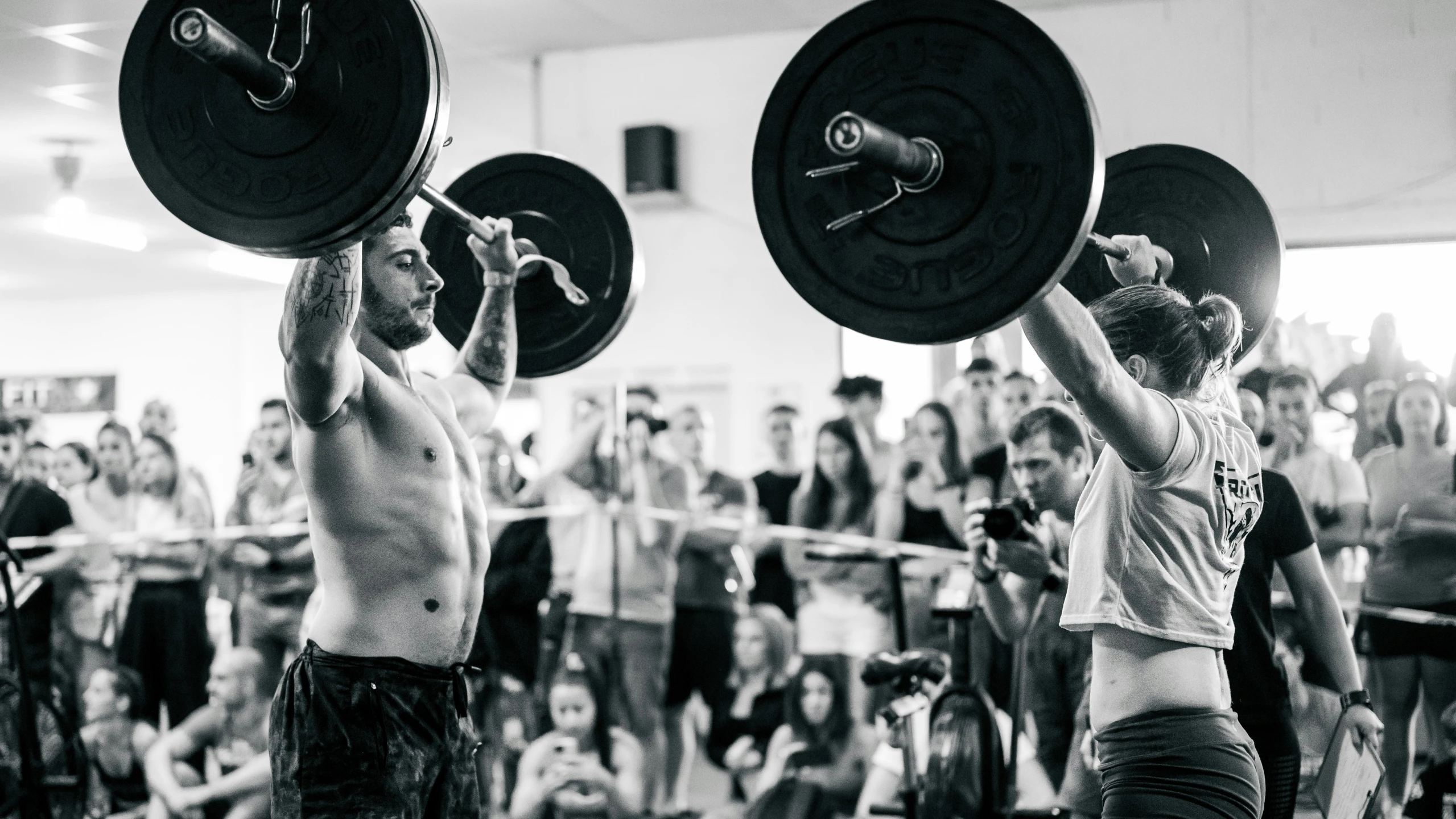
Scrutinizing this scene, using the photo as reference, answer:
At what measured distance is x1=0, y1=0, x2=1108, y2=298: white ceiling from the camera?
620cm

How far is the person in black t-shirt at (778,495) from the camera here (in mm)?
5535

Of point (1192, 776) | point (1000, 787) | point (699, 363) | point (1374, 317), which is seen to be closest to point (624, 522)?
point (699, 363)

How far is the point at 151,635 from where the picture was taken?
5496 mm

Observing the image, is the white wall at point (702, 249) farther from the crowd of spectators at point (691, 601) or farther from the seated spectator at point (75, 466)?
the seated spectator at point (75, 466)

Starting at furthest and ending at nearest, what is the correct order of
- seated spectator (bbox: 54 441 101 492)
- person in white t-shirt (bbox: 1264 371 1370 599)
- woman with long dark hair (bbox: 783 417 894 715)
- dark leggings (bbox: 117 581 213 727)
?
seated spectator (bbox: 54 441 101 492), dark leggings (bbox: 117 581 213 727), woman with long dark hair (bbox: 783 417 894 715), person in white t-shirt (bbox: 1264 371 1370 599)

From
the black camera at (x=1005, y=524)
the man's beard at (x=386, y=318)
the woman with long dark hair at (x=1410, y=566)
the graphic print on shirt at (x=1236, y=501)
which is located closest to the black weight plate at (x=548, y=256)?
the man's beard at (x=386, y=318)

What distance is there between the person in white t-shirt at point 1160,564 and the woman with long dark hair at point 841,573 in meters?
2.86

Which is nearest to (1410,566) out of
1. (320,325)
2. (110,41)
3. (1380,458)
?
(1380,458)

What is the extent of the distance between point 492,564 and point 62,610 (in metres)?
1.97

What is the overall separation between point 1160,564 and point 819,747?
3026 mm

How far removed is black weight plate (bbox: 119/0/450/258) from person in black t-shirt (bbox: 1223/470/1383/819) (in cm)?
176

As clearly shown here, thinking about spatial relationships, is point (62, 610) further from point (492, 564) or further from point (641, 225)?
point (641, 225)

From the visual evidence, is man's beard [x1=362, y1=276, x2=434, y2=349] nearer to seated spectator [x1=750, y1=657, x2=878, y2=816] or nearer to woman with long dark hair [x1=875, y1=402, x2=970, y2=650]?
seated spectator [x1=750, y1=657, x2=878, y2=816]

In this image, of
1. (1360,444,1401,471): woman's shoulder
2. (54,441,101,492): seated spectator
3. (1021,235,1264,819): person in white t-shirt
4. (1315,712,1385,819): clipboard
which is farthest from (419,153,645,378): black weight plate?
(54,441,101,492): seated spectator
